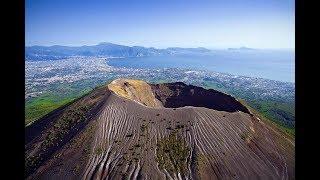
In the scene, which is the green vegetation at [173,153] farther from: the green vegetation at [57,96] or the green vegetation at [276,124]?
the green vegetation at [57,96]

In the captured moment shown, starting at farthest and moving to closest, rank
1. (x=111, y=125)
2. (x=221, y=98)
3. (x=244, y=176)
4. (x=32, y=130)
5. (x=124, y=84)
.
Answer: (x=221, y=98), (x=124, y=84), (x=32, y=130), (x=111, y=125), (x=244, y=176)

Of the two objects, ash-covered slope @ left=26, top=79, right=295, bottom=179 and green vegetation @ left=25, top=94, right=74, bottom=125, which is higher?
ash-covered slope @ left=26, top=79, right=295, bottom=179

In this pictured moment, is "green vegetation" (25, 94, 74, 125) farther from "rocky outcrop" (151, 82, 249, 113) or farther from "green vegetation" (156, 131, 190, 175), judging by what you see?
"green vegetation" (156, 131, 190, 175)

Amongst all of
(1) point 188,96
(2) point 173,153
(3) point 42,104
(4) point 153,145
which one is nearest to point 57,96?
(3) point 42,104

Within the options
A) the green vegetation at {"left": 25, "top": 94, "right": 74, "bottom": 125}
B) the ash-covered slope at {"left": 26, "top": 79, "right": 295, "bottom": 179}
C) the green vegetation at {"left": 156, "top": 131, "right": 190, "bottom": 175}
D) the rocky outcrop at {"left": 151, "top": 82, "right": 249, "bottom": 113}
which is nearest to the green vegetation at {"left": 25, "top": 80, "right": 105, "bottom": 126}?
the green vegetation at {"left": 25, "top": 94, "right": 74, "bottom": 125}
